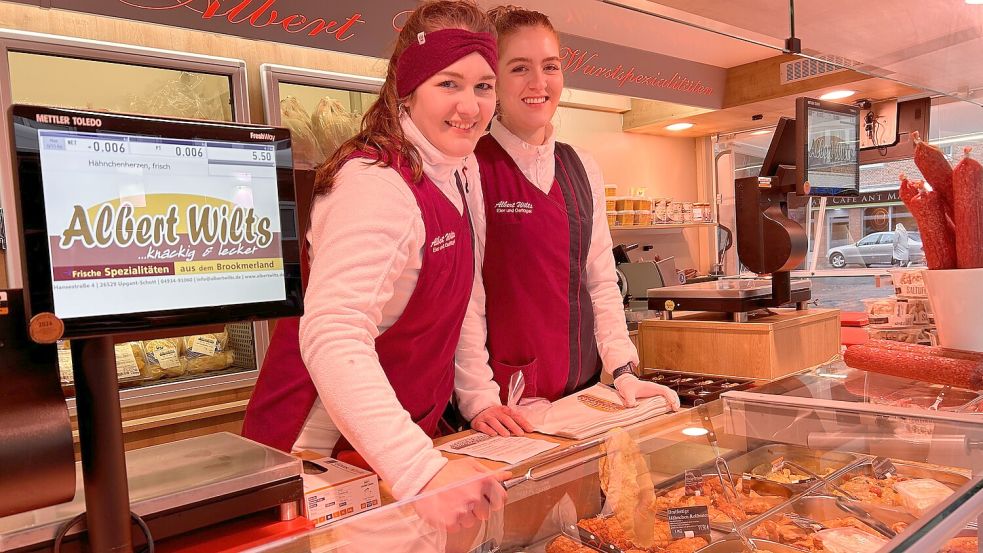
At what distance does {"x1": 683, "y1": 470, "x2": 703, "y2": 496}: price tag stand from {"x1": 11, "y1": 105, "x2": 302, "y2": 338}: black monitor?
797 mm

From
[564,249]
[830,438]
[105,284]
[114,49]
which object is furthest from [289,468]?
[114,49]

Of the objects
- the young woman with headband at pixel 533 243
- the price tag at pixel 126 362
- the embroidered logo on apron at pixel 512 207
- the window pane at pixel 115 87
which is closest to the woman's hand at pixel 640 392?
the young woman with headband at pixel 533 243

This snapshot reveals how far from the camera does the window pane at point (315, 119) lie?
3.57 m

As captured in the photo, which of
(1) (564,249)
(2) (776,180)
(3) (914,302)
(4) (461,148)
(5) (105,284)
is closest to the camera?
(5) (105,284)

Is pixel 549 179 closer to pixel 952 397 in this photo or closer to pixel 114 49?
pixel 952 397

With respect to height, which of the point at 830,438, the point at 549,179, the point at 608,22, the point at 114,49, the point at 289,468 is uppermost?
the point at 114,49

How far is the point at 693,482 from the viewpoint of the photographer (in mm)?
1295

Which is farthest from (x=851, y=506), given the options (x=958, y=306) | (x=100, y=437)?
(x=100, y=437)

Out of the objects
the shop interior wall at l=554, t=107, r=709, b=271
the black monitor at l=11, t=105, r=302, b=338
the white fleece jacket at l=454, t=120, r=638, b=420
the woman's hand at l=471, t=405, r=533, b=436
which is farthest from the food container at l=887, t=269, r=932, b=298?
the shop interior wall at l=554, t=107, r=709, b=271

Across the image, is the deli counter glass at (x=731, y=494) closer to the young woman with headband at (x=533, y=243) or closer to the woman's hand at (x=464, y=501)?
the woman's hand at (x=464, y=501)

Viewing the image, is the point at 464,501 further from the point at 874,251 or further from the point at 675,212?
the point at 874,251

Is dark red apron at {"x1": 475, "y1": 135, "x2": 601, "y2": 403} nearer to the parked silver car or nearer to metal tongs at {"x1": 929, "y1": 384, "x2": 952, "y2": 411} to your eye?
metal tongs at {"x1": 929, "y1": 384, "x2": 952, "y2": 411}

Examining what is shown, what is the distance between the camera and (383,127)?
1.50m

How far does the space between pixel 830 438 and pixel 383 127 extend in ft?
3.59
